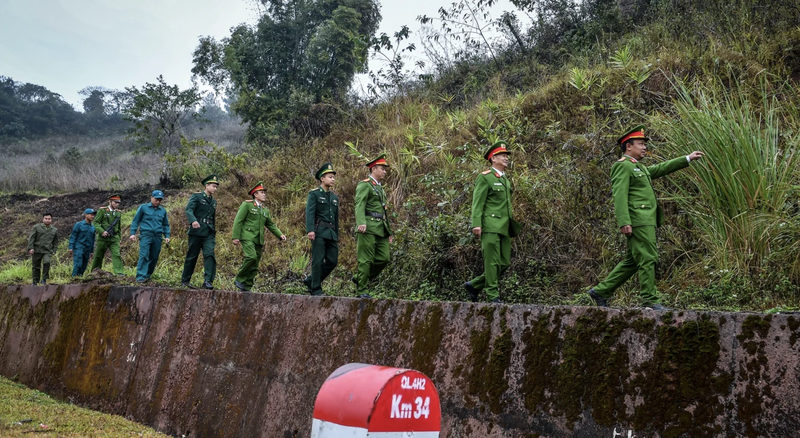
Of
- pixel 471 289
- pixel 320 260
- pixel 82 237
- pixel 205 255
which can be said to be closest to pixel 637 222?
pixel 471 289

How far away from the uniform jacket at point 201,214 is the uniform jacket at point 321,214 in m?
2.42

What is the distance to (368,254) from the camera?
6.49 meters

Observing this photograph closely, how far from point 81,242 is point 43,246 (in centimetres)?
108

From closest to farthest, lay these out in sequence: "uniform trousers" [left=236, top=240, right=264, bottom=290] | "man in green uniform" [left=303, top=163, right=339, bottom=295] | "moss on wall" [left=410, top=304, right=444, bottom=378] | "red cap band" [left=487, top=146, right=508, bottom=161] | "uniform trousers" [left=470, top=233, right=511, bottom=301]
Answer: "moss on wall" [left=410, top=304, right=444, bottom=378], "uniform trousers" [left=470, top=233, right=511, bottom=301], "red cap band" [left=487, top=146, right=508, bottom=161], "man in green uniform" [left=303, top=163, right=339, bottom=295], "uniform trousers" [left=236, top=240, right=264, bottom=290]

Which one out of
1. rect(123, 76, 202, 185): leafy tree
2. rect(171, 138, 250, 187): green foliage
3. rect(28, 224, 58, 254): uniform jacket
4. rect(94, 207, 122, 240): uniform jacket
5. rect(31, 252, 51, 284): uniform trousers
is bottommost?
rect(31, 252, 51, 284): uniform trousers

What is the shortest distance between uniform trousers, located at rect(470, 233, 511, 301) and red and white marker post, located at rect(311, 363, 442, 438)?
138 inches

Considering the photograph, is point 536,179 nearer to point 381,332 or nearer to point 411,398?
point 381,332

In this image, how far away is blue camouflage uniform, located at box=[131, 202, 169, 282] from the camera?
10.1 m

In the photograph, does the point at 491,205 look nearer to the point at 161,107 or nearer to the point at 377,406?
the point at 377,406

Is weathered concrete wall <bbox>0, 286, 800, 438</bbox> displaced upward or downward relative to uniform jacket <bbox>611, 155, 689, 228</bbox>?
downward

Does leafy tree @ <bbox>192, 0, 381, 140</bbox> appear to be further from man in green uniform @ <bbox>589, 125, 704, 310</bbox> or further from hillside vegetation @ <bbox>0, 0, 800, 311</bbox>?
man in green uniform @ <bbox>589, 125, 704, 310</bbox>

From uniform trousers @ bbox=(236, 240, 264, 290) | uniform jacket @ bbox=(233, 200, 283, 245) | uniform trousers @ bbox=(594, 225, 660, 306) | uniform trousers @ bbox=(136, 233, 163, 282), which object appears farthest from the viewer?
uniform trousers @ bbox=(136, 233, 163, 282)

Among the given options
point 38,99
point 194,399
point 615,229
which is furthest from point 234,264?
point 38,99

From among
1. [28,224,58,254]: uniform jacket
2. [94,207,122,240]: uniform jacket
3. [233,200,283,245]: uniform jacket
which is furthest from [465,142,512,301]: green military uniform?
[28,224,58,254]: uniform jacket
